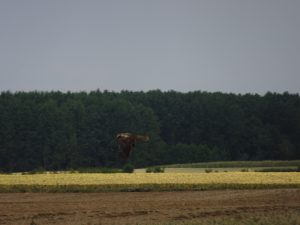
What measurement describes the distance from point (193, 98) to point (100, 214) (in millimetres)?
98237

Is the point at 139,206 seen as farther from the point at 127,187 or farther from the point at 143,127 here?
the point at 143,127

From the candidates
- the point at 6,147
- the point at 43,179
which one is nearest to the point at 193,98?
the point at 6,147

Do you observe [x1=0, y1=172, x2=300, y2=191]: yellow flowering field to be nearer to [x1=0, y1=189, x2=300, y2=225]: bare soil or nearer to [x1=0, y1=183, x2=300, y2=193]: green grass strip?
[x1=0, y1=183, x2=300, y2=193]: green grass strip

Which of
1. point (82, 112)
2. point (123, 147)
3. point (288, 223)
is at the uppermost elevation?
point (82, 112)

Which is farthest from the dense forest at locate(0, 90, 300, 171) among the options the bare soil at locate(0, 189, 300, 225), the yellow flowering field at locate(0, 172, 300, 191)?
the bare soil at locate(0, 189, 300, 225)

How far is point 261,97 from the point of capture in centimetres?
13275

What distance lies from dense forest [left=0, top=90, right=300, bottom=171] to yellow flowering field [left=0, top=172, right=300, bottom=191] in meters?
55.0

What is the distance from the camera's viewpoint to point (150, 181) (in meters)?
37.8

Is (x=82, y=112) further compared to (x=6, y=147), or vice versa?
(x=82, y=112)

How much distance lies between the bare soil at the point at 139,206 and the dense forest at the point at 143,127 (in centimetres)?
6119

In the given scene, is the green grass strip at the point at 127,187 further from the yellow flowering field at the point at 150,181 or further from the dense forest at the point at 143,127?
the dense forest at the point at 143,127

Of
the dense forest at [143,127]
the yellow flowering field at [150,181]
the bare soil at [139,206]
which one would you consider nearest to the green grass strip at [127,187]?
the yellow flowering field at [150,181]

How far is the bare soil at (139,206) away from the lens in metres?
26.4

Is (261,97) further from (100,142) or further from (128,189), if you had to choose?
(128,189)
